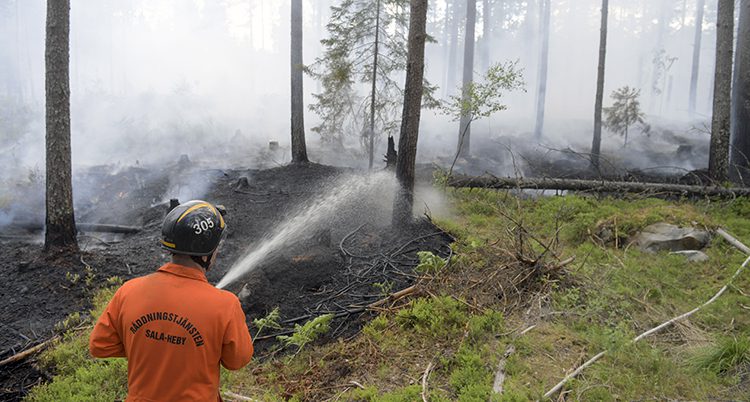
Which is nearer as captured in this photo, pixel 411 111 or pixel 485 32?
pixel 411 111

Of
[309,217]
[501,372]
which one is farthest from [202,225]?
[309,217]

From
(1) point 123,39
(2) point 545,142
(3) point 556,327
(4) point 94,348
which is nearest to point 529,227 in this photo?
(3) point 556,327

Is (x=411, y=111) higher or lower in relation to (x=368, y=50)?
lower

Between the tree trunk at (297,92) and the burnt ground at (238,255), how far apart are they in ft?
7.55

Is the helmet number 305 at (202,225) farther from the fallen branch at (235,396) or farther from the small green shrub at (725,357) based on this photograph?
the small green shrub at (725,357)

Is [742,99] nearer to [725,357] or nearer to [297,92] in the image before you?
[725,357]

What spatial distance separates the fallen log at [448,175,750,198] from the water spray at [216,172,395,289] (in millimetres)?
1965

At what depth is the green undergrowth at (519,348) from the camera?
3992 mm

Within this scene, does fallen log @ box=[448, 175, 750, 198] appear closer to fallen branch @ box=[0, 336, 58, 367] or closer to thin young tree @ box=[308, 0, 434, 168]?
thin young tree @ box=[308, 0, 434, 168]

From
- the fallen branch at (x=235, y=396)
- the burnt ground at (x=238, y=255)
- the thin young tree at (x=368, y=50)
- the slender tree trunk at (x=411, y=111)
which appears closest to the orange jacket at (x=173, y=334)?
the fallen branch at (x=235, y=396)

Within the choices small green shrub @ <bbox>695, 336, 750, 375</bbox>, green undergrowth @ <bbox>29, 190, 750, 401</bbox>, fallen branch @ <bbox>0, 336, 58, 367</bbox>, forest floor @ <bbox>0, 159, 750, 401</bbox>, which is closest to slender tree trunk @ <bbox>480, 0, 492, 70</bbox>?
forest floor @ <bbox>0, 159, 750, 401</bbox>

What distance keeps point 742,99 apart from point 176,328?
46.8ft

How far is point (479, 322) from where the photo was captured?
4859 mm

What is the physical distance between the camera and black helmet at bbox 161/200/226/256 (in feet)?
7.92
